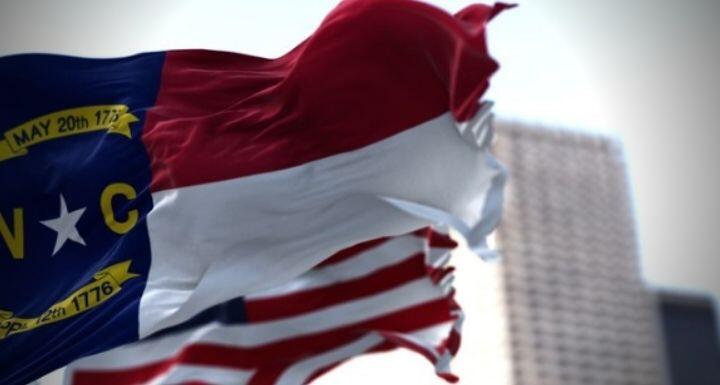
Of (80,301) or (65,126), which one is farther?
(65,126)

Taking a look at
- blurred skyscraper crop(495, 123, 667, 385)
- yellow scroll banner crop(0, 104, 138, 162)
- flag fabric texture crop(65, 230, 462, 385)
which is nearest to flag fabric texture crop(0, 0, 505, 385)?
yellow scroll banner crop(0, 104, 138, 162)

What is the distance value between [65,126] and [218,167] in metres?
0.90

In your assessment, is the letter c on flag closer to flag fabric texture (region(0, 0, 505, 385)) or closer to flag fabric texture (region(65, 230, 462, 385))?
flag fabric texture (region(0, 0, 505, 385))

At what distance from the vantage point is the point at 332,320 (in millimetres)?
7789

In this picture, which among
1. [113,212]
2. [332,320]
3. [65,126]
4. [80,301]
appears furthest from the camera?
[332,320]

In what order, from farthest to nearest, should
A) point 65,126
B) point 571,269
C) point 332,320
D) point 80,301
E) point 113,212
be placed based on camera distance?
point 571,269 < point 332,320 < point 65,126 < point 113,212 < point 80,301

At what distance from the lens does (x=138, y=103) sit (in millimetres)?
6602

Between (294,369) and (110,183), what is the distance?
214cm

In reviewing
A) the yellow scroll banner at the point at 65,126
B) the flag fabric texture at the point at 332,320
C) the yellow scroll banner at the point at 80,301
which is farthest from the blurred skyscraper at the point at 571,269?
the yellow scroll banner at the point at 80,301

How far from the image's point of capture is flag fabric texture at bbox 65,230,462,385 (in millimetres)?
7680

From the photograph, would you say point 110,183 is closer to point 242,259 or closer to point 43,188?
point 43,188

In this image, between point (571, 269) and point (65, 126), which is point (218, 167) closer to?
point (65, 126)

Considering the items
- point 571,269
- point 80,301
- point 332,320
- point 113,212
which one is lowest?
point 571,269

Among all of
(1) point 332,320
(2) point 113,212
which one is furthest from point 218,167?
(1) point 332,320
